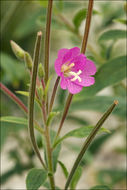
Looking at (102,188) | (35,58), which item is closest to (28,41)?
(102,188)

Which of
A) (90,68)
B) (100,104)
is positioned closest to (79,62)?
(90,68)

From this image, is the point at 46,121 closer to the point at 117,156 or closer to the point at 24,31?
the point at 24,31

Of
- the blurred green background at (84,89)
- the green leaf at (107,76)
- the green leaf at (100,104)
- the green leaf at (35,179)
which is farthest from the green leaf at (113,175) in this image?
the green leaf at (35,179)

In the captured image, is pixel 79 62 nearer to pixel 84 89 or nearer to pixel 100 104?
pixel 84 89

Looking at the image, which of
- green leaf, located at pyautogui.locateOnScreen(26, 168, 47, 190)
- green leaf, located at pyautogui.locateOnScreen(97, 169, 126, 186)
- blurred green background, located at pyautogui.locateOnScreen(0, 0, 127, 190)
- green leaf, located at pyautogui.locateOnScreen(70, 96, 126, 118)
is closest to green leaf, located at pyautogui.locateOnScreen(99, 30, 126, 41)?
blurred green background, located at pyautogui.locateOnScreen(0, 0, 127, 190)

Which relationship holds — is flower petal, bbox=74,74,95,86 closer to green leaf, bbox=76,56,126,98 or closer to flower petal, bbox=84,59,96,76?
flower petal, bbox=84,59,96,76

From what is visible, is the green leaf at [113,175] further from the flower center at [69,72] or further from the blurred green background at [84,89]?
the flower center at [69,72]

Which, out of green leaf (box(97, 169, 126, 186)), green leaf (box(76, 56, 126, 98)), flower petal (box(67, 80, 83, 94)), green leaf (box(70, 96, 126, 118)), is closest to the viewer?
flower petal (box(67, 80, 83, 94))

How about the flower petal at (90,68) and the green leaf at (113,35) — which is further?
the green leaf at (113,35)
